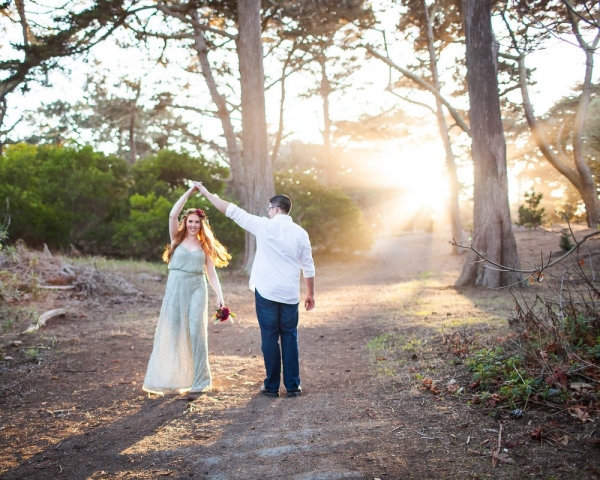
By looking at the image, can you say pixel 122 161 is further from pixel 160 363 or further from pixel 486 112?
pixel 160 363

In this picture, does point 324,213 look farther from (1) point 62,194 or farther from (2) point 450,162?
(1) point 62,194

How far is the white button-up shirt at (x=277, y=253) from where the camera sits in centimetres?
612

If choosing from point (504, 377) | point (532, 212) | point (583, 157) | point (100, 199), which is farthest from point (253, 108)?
point (504, 377)

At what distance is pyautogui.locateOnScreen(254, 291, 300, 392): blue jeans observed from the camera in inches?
243

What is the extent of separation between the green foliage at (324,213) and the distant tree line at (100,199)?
0.15 m

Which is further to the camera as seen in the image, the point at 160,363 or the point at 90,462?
the point at 160,363

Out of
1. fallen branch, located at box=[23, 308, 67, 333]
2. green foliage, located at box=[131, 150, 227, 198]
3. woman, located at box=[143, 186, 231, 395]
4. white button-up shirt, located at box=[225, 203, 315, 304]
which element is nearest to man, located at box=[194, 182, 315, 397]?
white button-up shirt, located at box=[225, 203, 315, 304]

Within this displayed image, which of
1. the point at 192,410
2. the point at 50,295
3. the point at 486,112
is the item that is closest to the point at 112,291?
the point at 50,295

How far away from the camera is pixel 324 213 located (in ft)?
81.7

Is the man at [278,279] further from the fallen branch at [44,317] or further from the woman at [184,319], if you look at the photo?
the fallen branch at [44,317]

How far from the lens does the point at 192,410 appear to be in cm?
569

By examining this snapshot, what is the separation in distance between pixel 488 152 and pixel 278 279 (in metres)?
8.89

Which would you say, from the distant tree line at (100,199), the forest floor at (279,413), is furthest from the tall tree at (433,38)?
the forest floor at (279,413)

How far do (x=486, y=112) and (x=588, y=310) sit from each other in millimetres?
8934
